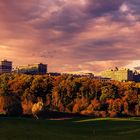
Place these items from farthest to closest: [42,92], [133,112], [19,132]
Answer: [42,92], [133,112], [19,132]

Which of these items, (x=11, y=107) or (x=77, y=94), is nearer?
(x=11, y=107)

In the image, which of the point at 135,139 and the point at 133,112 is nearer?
the point at 135,139

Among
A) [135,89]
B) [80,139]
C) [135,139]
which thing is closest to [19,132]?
[80,139]

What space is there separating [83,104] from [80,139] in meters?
94.9

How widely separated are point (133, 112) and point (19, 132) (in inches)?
3822

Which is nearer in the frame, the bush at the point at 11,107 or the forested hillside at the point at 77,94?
the bush at the point at 11,107

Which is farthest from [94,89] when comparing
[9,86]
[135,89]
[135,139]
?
[135,139]

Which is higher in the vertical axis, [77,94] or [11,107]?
[77,94]

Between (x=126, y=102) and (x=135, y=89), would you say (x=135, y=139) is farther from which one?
(x=135, y=89)

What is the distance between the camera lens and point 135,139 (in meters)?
44.2

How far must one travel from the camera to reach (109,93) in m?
138

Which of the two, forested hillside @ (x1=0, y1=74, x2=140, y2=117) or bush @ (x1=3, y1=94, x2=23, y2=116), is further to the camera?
forested hillside @ (x1=0, y1=74, x2=140, y2=117)

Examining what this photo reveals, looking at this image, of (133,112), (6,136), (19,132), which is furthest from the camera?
(133,112)

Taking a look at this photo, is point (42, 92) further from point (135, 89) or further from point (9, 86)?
point (135, 89)
